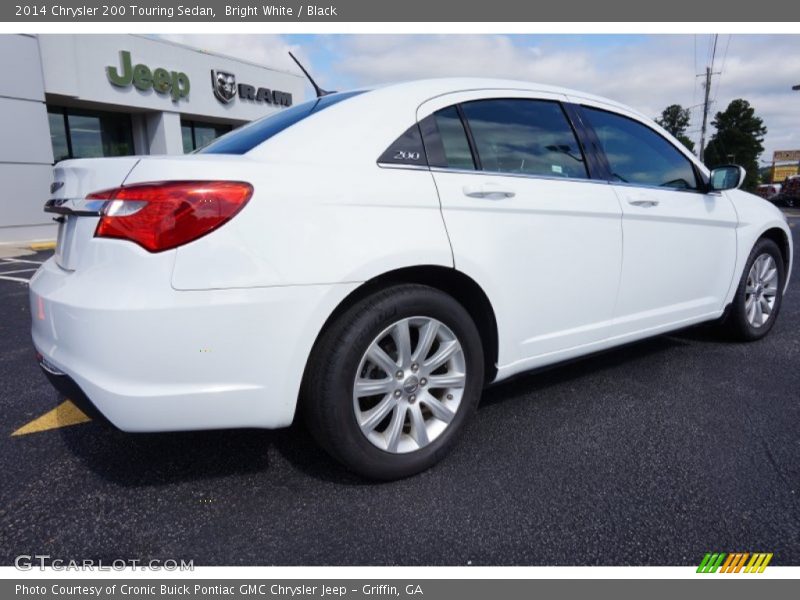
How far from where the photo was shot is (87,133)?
15.5 metres

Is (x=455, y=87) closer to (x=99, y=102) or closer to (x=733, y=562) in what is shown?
(x=733, y=562)

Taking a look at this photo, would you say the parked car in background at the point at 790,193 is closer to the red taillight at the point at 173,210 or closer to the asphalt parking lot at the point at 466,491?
the asphalt parking lot at the point at 466,491

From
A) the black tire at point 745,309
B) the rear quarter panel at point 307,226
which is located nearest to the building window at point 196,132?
the black tire at point 745,309

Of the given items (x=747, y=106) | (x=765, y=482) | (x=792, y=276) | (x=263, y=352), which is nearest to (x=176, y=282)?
(x=263, y=352)

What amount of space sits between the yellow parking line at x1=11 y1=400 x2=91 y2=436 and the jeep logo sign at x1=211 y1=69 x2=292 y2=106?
57.3ft

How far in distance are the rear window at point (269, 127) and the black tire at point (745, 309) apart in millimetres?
2995

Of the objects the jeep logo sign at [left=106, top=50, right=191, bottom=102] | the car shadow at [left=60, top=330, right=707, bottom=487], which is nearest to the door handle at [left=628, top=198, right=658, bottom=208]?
the car shadow at [left=60, top=330, right=707, bottom=487]

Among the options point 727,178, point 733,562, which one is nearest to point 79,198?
point 733,562

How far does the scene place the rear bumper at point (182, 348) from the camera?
1688 mm

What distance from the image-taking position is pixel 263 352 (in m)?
1.81

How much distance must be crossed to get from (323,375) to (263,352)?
0.23m

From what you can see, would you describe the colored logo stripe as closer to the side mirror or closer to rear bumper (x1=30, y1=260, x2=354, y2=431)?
rear bumper (x1=30, y1=260, x2=354, y2=431)

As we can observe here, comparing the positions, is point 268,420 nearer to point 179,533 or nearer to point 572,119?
point 179,533

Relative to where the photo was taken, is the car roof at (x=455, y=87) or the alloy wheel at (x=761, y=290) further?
Answer: the alloy wheel at (x=761, y=290)
